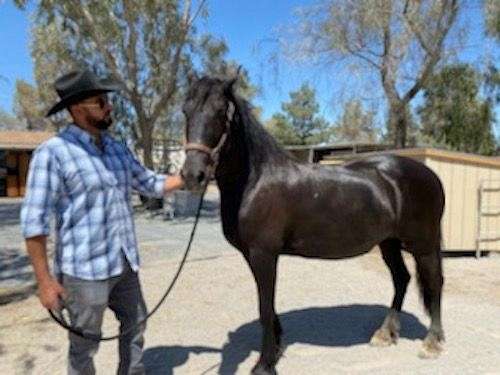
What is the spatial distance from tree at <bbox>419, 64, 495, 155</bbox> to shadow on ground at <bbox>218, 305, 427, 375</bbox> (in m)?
17.0

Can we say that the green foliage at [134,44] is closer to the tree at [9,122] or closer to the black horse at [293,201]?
the black horse at [293,201]

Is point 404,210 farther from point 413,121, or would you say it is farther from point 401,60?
point 413,121

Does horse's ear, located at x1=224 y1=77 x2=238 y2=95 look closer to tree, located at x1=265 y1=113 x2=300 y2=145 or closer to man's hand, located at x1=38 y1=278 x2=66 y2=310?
man's hand, located at x1=38 y1=278 x2=66 y2=310

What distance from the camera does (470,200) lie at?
9.36m

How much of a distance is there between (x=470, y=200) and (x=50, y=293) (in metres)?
8.35

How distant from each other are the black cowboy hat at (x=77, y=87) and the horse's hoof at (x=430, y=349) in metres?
2.98

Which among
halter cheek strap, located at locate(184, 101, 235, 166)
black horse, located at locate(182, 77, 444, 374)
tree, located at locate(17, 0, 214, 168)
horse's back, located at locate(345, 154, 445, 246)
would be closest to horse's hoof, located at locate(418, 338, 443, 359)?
black horse, located at locate(182, 77, 444, 374)

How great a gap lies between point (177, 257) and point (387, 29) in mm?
9616

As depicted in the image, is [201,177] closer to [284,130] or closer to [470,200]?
[470,200]

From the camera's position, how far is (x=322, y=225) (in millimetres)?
3779

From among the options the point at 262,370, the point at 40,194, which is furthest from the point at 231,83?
the point at 262,370

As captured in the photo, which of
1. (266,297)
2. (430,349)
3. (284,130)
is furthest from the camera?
(284,130)

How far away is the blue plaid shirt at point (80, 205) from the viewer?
250cm

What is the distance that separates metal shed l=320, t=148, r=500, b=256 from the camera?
29.9ft
